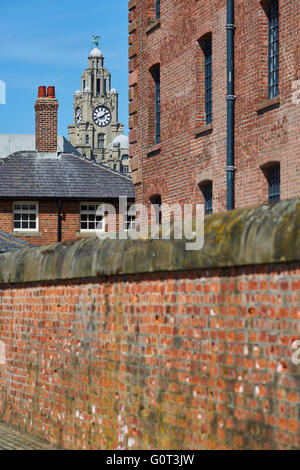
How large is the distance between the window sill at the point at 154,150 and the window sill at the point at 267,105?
5.47 metres

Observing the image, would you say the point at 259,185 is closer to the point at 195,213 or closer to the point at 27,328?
the point at 195,213

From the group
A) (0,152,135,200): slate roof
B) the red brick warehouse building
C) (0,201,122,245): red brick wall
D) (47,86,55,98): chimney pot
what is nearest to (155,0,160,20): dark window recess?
the red brick warehouse building

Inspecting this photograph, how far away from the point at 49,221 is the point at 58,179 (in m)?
2.34

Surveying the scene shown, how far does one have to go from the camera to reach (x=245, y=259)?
6.12 metres

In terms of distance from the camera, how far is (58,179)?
4512 centimetres

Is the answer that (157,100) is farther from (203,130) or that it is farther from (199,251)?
(199,251)

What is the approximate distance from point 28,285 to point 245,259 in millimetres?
5688

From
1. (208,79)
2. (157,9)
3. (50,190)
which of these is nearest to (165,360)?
(208,79)

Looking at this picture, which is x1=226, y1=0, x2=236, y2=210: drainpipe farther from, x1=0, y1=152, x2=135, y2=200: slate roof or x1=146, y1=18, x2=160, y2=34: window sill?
x1=0, y1=152, x2=135, y2=200: slate roof

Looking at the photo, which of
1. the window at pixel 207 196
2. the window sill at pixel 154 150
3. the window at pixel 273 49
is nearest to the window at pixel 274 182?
the window at pixel 273 49

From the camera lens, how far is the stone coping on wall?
5723 mm

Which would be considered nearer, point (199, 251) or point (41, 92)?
point (199, 251)

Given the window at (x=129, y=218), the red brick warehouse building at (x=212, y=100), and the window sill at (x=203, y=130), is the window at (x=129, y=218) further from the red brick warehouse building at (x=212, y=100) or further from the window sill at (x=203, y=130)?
the window sill at (x=203, y=130)

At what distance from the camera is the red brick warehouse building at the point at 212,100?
1675cm
